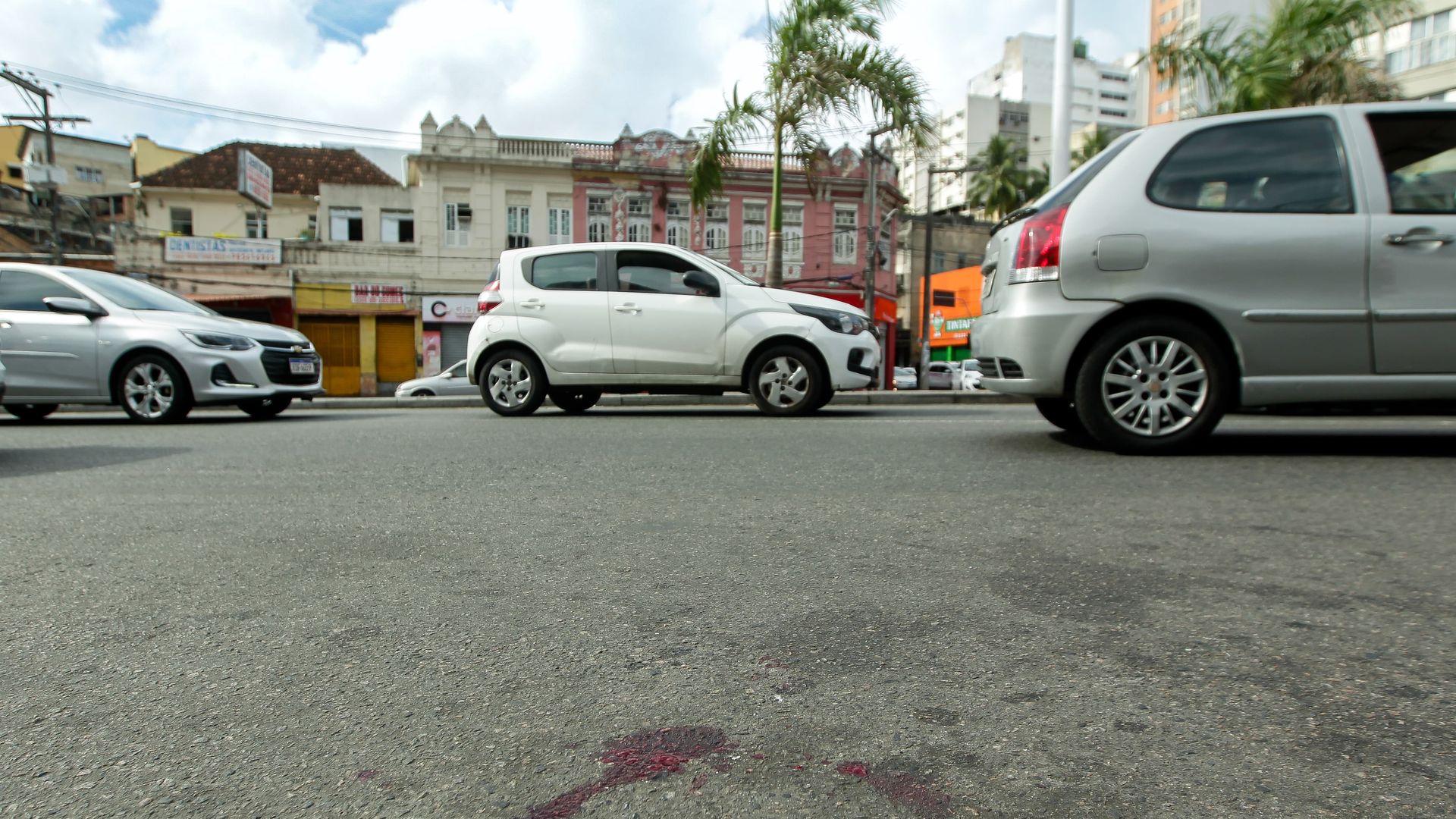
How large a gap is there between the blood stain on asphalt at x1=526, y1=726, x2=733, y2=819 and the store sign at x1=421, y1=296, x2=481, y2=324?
30.0 metres

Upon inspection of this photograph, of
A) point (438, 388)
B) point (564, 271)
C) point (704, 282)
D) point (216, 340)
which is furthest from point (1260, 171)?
point (438, 388)

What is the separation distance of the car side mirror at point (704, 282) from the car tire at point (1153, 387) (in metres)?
4.00

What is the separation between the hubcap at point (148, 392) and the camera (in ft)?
26.6

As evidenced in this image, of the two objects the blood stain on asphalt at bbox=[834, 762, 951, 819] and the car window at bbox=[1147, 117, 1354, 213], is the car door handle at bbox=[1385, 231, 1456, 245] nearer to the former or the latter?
the car window at bbox=[1147, 117, 1354, 213]

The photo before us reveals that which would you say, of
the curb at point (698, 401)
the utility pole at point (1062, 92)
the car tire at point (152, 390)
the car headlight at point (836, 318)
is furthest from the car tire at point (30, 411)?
the utility pole at point (1062, 92)

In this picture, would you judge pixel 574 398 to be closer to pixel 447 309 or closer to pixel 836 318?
pixel 836 318

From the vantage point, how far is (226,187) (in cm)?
3306

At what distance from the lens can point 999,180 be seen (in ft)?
158

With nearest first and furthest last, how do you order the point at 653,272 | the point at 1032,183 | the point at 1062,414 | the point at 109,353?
the point at 1062,414
the point at 109,353
the point at 653,272
the point at 1032,183

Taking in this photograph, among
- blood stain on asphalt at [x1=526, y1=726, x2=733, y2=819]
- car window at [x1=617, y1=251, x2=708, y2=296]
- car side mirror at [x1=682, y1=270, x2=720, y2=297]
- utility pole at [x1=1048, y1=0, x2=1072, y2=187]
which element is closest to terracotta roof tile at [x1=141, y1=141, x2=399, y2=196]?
utility pole at [x1=1048, y1=0, x2=1072, y2=187]

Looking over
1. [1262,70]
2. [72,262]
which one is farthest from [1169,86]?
[72,262]

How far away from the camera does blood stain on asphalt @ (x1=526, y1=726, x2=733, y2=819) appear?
144cm

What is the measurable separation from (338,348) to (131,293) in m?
23.5

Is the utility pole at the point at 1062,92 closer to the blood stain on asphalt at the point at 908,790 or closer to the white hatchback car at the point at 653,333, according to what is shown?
the white hatchback car at the point at 653,333
